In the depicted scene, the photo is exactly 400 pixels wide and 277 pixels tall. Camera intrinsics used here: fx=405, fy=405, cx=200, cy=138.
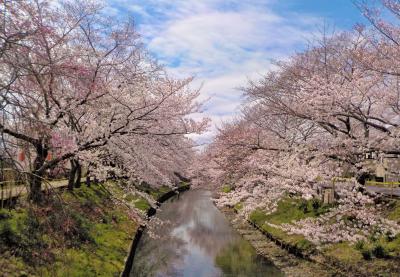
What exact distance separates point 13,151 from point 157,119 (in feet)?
31.4

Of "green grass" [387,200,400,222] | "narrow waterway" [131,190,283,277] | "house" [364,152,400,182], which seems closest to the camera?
"house" [364,152,400,182]

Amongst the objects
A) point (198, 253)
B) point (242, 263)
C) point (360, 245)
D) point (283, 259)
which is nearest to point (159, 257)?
point (198, 253)

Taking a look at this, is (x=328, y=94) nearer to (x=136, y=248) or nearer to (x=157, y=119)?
(x=157, y=119)

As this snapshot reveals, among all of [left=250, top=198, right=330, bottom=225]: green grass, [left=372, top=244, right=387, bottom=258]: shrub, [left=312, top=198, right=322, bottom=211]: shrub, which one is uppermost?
[left=312, top=198, right=322, bottom=211]: shrub

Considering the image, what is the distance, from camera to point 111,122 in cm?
1455

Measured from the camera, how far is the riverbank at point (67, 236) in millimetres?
6750

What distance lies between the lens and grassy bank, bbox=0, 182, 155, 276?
673cm

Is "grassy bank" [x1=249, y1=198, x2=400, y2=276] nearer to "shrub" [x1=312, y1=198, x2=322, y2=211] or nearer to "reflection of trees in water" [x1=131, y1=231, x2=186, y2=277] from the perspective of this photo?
"shrub" [x1=312, y1=198, x2=322, y2=211]

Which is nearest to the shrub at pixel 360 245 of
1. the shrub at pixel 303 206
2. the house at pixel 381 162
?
the house at pixel 381 162

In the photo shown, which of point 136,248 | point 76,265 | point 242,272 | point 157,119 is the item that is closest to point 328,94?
point 157,119

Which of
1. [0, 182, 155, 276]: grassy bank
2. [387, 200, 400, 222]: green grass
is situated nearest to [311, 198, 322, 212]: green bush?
[387, 200, 400, 222]: green grass

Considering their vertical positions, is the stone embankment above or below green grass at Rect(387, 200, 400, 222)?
below

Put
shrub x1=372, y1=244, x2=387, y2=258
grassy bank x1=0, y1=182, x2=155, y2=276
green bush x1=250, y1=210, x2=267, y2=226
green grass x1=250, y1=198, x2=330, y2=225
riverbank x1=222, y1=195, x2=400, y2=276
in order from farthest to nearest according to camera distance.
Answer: green bush x1=250, y1=210, x2=267, y2=226, green grass x1=250, y1=198, x2=330, y2=225, shrub x1=372, y1=244, x2=387, y2=258, riverbank x1=222, y1=195, x2=400, y2=276, grassy bank x1=0, y1=182, x2=155, y2=276

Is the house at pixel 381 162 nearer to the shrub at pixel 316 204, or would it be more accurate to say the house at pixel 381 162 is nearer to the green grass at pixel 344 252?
the green grass at pixel 344 252
